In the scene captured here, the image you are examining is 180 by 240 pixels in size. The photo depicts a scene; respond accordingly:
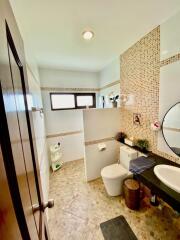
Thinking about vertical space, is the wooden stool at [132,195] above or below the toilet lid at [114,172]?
below

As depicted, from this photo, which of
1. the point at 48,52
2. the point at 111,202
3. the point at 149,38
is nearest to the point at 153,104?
the point at 149,38

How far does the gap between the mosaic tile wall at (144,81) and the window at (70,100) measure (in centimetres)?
128

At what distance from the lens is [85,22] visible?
1.41 m

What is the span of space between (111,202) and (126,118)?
152 centimetres

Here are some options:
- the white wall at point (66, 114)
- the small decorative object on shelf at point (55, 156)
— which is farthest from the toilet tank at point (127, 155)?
the small decorative object on shelf at point (55, 156)

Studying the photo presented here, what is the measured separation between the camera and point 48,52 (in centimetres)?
211

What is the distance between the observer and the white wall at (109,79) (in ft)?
8.37

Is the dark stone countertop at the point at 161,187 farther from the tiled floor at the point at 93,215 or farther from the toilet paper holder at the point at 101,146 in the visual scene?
the toilet paper holder at the point at 101,146

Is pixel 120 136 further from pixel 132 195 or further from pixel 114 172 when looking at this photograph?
pixel 132 195

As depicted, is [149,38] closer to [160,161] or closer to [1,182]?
[160,161]

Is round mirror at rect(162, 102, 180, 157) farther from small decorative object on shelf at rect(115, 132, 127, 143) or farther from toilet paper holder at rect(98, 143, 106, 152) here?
toilet paper holder at rect(98, 143, 106, 152)

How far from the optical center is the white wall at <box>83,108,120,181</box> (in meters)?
2.33

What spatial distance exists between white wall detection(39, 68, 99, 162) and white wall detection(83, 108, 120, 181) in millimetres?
989

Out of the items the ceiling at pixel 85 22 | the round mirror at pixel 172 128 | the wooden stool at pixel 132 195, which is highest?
the ceiling at pixel 85 22
